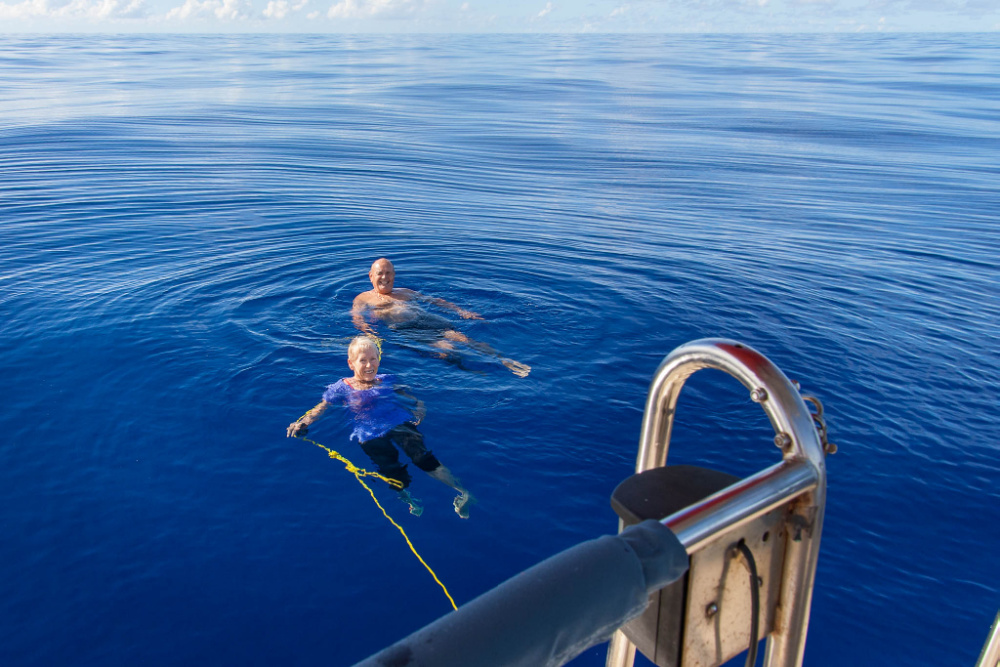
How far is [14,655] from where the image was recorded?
393 cm

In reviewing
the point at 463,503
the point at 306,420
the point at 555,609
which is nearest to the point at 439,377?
the point at 306,420

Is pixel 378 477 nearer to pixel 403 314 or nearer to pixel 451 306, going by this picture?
pixel 403 314

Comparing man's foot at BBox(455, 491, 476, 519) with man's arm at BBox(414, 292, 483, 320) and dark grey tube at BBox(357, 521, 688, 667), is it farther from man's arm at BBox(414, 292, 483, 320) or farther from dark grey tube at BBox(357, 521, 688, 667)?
dark grey tube at BBox(357, 521, 688, 667)

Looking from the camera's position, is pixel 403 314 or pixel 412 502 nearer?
pixel 412 502

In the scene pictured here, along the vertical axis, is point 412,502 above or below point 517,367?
below

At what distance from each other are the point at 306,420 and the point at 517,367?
202 centimetres

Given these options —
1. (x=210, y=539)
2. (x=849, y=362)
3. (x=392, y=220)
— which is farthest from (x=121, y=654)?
(x=392, y=220)

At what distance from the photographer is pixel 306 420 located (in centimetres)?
577

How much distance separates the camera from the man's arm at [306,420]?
558 cm

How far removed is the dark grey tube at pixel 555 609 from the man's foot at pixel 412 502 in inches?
161

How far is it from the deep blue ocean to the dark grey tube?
3.34 m

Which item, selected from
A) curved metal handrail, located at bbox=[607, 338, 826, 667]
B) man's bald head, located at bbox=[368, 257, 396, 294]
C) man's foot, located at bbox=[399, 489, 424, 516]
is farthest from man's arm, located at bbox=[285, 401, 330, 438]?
curved metal handrail, located at bbox=[607, 338, 826, 667]

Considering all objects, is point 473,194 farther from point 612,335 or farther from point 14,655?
point 14,655

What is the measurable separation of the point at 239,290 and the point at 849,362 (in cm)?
657
